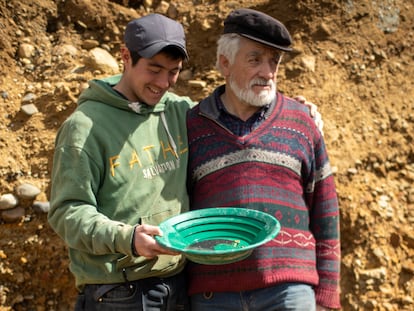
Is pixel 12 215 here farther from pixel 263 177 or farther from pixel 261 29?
pixel 261 29

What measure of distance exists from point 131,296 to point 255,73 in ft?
4.19

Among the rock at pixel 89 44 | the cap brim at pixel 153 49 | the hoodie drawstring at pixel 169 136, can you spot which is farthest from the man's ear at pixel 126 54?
the rock at pixel 89 44

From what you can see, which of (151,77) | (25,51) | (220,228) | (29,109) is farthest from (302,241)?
(25,51)

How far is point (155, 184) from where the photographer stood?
9.71 feet

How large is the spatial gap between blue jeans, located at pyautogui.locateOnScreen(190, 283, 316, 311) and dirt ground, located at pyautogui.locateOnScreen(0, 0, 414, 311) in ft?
6.05

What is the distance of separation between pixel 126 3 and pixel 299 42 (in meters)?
1.74

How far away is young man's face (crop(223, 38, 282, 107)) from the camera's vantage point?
314 centimetres

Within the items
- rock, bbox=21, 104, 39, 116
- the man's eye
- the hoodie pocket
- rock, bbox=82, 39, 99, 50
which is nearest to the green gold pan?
the hoodie pocket

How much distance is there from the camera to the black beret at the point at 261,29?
3066mm

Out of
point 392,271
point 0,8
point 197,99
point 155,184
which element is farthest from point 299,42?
point 155,184

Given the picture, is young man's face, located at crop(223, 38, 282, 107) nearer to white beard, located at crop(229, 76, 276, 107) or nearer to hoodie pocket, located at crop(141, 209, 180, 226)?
white beard, located at crop(229, 76, 276, 107)

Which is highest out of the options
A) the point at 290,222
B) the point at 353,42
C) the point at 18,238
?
the point at 353,42

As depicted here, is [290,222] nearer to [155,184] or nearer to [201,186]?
[201,186]

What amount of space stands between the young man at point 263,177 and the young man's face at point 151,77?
14.2 inches
